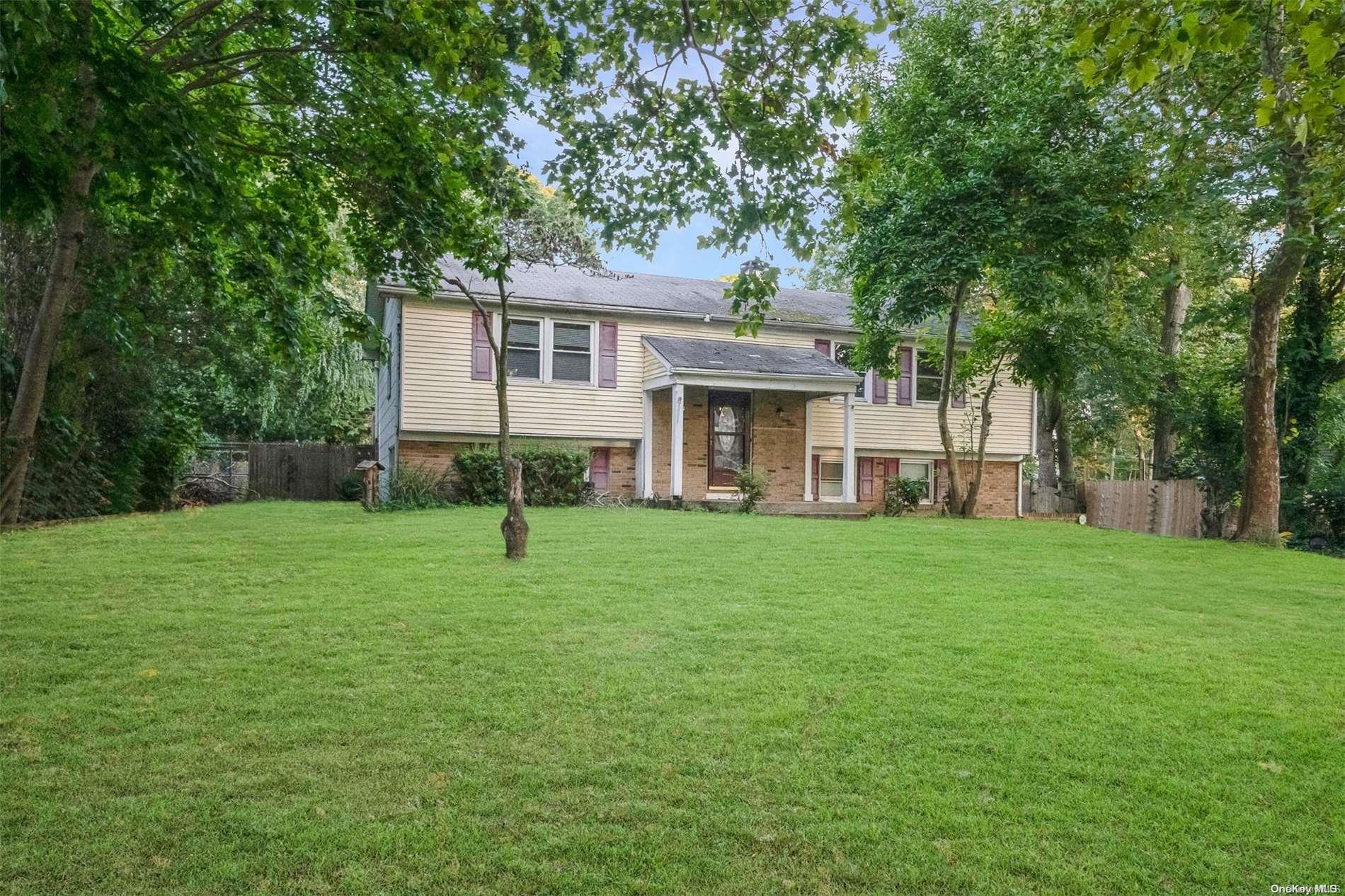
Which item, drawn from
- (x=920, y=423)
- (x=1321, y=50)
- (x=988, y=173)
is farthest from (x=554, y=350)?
(x=1321, y=50)

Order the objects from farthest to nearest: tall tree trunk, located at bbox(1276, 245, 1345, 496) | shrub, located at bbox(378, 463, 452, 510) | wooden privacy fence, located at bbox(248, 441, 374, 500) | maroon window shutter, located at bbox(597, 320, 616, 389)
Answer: wooden privacy fence, located at bbox(248, 441, 374, 500) < maroon window shutter, located at bbox(597, 320, 616, 389) < tall tree trunk, located at bbox(1276, 245, 1345, 496) < shrub, located at bbox(378, 463, 452, 510)

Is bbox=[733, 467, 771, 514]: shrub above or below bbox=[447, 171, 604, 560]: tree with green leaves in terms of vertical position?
Answer: below

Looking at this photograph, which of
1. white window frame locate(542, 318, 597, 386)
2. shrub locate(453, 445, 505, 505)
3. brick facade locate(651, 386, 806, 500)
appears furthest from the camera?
brick facade locate(651, 386, 806, 500)

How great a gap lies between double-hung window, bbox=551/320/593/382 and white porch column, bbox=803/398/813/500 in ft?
16.5

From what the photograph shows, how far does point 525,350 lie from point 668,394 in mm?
3190

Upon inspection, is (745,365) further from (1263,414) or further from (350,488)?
(350,488)

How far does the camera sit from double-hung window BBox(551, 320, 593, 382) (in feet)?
57.8

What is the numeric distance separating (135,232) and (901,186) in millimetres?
11583

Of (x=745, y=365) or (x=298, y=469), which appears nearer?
(x=745, y=365)

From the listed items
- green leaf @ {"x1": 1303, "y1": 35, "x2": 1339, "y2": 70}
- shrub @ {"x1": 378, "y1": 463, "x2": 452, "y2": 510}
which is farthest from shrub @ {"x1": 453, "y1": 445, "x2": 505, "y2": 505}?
green leaf @ {"x1": 1303, "y1": 35, "x2": 1339, "y2": 70}

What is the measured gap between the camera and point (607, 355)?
1798cm

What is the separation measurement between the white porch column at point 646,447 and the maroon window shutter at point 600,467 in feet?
2.34

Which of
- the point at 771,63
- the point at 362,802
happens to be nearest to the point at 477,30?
the point at 771,63

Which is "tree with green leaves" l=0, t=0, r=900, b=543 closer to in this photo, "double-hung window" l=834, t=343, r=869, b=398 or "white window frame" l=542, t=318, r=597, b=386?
"white window frame" l=542, t=318, r=597, b=386
